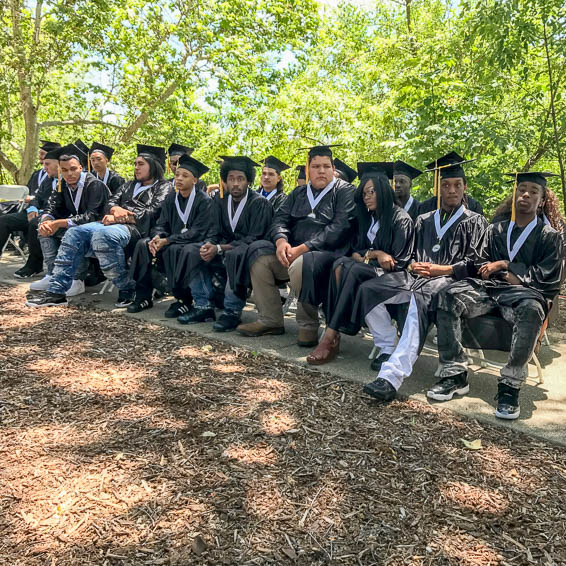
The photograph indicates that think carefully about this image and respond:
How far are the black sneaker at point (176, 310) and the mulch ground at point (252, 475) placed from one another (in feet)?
6.18

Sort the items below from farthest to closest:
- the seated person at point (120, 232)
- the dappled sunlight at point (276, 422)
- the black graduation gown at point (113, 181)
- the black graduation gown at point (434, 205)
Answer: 1. the black graduation gown at point (113, 181)
2. the seated person at point (120, 232)
3. the black graduation gown at point (434, 205)
4. the dappled sunlight at point (276, 422)

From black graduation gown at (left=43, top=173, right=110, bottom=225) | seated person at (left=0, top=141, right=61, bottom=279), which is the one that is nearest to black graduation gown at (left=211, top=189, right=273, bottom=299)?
black graduation gown at (left=43, top=173, right=110, bottom=225)

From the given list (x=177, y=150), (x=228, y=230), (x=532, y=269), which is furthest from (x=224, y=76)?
(x=532, y=269)

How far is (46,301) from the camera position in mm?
6629

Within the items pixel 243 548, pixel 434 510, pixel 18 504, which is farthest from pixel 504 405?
pixel 18 504

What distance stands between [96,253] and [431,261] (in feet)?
13.3

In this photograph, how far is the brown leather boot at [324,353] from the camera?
471 cm

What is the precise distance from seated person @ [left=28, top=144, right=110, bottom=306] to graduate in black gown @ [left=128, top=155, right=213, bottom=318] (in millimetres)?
1036

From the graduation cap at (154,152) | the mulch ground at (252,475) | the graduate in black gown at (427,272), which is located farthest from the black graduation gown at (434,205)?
the graduation cap at (154,152)

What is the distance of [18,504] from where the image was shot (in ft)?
8.30

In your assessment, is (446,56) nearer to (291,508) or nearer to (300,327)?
(300,327)

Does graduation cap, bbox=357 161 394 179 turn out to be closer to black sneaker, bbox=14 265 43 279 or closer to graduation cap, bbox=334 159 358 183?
graduation cap, bbox=334 159 358 183

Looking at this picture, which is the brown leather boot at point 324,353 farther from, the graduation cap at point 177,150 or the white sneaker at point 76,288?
the graduation cap at point 177,150

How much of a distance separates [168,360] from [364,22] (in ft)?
69.9
